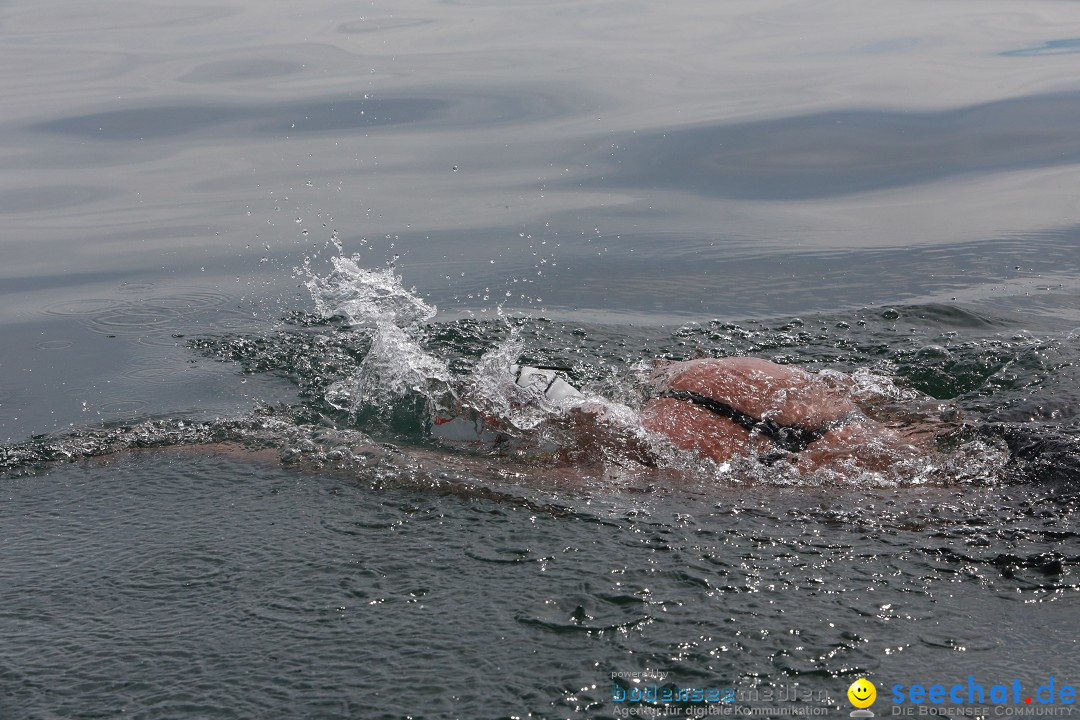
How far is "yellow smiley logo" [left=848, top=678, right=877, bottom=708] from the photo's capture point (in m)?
2.98

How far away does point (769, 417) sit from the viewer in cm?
505

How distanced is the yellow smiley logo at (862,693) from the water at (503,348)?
0.10 feet

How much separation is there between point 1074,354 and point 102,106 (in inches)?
491

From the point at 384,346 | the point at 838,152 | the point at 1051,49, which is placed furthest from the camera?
the point at 1051,49

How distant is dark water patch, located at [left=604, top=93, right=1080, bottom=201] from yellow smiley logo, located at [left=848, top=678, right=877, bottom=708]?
8.62 metres

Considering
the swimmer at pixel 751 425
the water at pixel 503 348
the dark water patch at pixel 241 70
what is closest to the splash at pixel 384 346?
the water at pixel 503 348

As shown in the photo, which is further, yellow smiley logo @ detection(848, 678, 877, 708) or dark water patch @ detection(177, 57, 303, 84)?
dark water patch @ detection(177, 57, 303, 84)

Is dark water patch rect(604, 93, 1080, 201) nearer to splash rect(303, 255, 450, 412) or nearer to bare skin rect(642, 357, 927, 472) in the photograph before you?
splash rect(303, 255, 450, 412)

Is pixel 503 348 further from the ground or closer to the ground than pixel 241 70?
closer to the ground

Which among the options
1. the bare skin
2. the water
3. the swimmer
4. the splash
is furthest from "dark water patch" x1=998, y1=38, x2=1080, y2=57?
the bare skin

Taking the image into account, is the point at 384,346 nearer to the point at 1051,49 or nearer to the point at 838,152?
the point at 838,152

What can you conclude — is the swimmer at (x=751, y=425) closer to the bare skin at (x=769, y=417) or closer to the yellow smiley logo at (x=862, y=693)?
the bare skin at (x=769, y=417)

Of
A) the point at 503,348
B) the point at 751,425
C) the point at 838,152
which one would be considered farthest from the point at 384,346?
the point at 838,152

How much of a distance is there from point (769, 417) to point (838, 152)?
787 cm
